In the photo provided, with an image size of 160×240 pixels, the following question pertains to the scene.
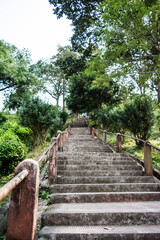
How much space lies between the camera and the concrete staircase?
8.05 feet

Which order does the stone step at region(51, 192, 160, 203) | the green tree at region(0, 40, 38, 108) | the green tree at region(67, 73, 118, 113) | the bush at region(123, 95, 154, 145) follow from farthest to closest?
the green tree at region(67, 73, 118, 113) < the green tree at region(0, 40, 38, 108) < the bush at region(123, 95, 154, 145) < the stone step at region(51, 192, 160, 203)

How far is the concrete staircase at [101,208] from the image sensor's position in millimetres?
2453

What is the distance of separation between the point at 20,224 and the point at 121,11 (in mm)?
7603

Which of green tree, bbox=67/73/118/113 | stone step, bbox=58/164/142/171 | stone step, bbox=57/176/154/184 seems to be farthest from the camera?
green tree, bbox=67/73/118/113

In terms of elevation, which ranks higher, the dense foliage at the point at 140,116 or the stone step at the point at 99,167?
the dense foliage at the point at 140,116

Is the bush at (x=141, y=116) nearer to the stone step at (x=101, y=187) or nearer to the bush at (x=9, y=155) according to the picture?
the stone step at (x=101, y=187)

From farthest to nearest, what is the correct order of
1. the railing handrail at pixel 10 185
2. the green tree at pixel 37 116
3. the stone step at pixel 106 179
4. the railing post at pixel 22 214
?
the green tree at pixel 37 116 < the stone step at pixel 106 179 < the railing post at pixel 22 214 < the railing handrail at pixel 10 185

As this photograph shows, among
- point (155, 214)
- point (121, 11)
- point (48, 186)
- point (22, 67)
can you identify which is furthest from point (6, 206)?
point (22, 67)

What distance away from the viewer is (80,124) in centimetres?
2580

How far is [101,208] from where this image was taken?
3.12 metres

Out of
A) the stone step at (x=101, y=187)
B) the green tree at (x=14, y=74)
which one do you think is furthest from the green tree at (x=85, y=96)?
the stone step at (x=101, y=187)

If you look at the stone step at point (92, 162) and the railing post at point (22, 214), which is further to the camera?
the stone step at point (92, 162)

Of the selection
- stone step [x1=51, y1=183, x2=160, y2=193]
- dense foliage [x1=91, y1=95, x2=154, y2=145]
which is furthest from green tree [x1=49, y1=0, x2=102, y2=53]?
stone step [x1=51, y1=183, x2=160, y2=193]

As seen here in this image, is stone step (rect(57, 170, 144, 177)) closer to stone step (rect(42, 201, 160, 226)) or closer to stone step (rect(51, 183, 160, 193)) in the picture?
stone step (rect(51, 183, 160, 193))
